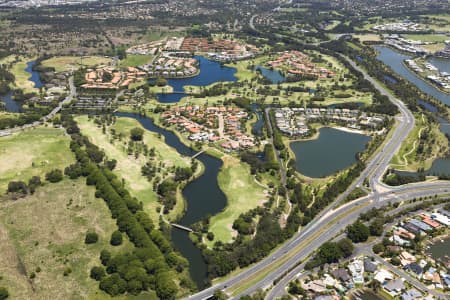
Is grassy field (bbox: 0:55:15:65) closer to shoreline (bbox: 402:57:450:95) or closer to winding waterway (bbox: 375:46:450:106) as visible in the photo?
winding waterway (bbox: 375:46:450:106)

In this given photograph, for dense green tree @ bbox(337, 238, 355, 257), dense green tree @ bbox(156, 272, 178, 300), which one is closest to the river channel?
dense green tree @ bbox(337, 238, 355, 257)

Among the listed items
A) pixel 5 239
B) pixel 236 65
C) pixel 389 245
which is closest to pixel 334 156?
pixel 389 245

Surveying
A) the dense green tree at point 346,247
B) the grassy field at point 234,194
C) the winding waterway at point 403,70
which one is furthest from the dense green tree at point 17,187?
the winding waterway at point 403,70

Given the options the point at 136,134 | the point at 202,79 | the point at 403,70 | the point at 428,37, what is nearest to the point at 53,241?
the point at 136,134

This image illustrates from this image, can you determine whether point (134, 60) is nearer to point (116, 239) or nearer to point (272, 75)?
point (272, 75)

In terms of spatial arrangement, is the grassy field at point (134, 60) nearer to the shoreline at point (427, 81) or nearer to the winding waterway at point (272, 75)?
the winding waterway at point (272, 75)

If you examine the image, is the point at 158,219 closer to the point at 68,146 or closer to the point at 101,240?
the point at 101,240
